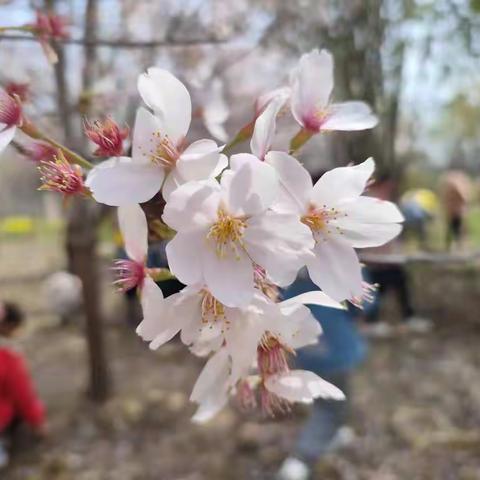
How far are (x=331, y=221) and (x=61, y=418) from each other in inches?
88.1

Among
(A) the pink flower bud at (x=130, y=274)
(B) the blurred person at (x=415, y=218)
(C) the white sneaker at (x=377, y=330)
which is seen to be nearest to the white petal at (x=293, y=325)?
(A) the pink flower bud at (x=130, y=274)

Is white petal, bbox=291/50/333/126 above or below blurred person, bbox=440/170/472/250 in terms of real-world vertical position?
above

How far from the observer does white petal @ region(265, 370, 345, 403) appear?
53 cm

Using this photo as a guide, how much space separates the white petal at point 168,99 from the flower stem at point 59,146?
7cm

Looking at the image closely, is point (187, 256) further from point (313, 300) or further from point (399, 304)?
point (399, 304)

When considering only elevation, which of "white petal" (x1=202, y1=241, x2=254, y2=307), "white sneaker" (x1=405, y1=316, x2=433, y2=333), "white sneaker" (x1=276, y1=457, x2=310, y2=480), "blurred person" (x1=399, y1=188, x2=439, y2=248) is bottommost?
"white sneaker" (x1=405, y1=316, x2=433, y2=333)

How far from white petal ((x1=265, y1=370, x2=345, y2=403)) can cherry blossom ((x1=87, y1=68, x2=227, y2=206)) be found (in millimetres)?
213

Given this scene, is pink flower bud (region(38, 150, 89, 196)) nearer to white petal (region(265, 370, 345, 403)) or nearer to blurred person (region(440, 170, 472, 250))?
white petal (region(265, 370, 345, 403))

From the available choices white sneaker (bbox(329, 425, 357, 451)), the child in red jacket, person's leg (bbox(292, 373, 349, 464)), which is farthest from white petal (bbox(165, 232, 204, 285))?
the child in red jacket

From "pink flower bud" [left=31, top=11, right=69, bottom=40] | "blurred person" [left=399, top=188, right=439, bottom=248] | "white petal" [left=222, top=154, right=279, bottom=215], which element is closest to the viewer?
"white petal" [left=222, top=154, right=279, bottom=215]

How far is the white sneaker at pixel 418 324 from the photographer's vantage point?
10.9ft

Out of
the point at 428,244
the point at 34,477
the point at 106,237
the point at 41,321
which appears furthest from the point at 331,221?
the point at 106,237

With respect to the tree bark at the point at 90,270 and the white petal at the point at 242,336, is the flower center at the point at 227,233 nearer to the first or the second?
the white petal at the point at 242,336

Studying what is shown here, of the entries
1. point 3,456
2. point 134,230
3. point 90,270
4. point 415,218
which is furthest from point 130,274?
point 415,218
